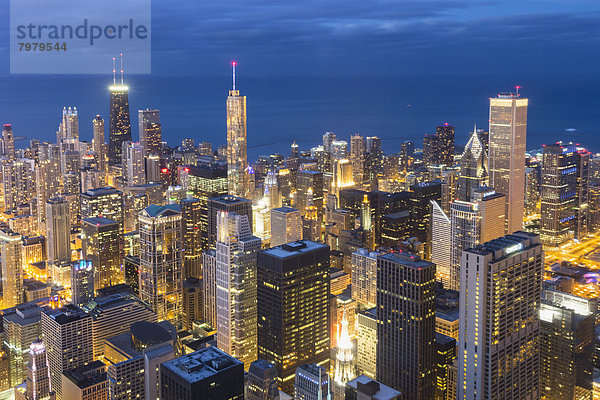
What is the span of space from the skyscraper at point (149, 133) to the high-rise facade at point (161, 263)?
150 feet

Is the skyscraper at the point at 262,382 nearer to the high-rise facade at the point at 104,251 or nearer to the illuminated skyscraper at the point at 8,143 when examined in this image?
the high-rise facade at the point at 104,251

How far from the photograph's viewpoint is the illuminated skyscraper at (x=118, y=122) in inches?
4109

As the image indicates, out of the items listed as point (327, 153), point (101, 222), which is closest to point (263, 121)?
point (327, 153)

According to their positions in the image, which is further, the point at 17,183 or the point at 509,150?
the point at 17,183

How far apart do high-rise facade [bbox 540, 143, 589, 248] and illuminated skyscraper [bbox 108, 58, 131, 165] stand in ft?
217

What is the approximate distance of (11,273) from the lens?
188 feet

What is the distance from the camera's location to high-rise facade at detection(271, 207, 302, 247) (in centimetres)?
6019

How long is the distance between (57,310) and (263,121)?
7522 centimetres

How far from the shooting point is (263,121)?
114812 millimetres

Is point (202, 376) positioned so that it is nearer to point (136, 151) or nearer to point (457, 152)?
point (136, 151)

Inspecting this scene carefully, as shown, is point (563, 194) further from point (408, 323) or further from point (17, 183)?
point (17, 183)

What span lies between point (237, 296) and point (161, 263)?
11.3m

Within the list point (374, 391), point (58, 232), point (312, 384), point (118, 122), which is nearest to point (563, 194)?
point (312, 384)

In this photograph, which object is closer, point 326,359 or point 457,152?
point 326,359
